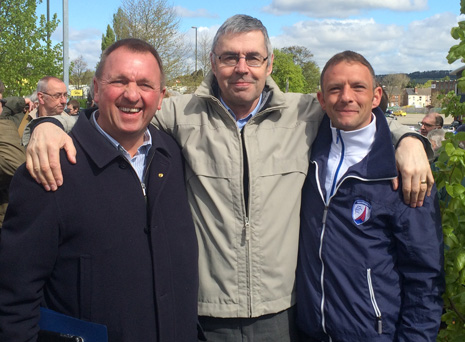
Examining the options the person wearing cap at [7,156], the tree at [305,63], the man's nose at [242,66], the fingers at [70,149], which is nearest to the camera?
the fingers at [70,149]

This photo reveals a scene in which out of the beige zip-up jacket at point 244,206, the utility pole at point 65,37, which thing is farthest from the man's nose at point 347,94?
the utility pole at point 65,37

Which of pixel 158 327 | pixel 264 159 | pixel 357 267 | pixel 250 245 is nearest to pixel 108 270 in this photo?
pixel 158 327

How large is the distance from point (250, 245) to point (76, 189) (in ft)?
3.20

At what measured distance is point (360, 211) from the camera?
2400 mm

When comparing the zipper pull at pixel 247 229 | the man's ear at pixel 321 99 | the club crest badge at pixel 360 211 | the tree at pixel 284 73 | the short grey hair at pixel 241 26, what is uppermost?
the tree at pixel 284 73

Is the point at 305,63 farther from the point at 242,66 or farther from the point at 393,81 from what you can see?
the point at 242,66

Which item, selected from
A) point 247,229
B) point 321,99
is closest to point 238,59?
point 321,99

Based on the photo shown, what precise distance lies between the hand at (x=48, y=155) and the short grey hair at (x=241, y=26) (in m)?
1.11

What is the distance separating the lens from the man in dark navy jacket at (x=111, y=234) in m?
1.99

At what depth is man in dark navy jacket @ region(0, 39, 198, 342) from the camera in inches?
78.2

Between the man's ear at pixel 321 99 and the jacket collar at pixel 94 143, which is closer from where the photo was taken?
the jacket collar at pixel 94 143

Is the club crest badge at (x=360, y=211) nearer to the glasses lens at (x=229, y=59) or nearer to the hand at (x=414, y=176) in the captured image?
the hand at (x=414, y=176)

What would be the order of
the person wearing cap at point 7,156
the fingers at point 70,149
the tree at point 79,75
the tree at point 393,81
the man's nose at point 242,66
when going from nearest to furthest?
the fingers at point 70,149 → the man's nose at point 242,66 → the person wearing cap at point 7,156 → the tree at point 79,75 → the tree at point 393,81

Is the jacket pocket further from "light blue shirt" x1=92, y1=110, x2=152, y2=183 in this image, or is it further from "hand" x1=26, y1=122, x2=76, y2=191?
"hand" x1=26, y1=122, x2=76, y2=191
